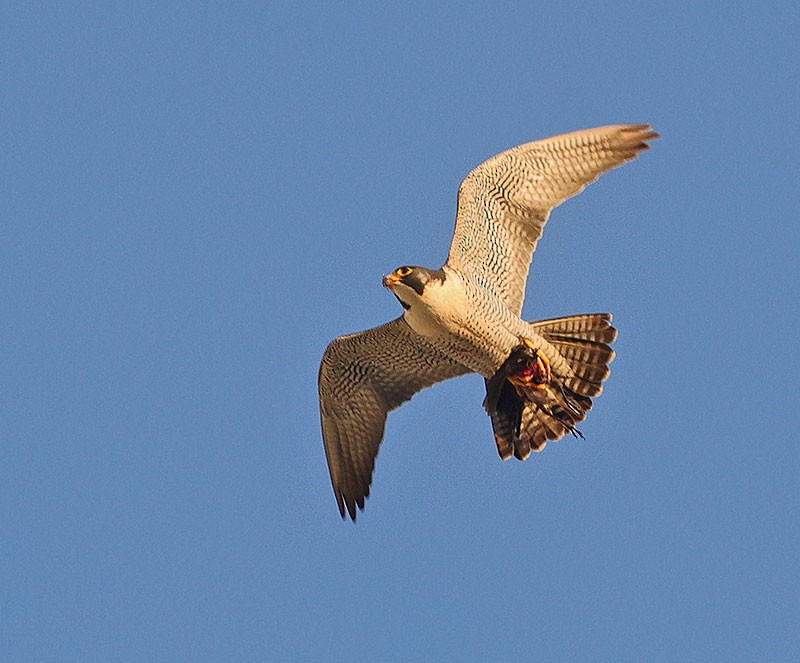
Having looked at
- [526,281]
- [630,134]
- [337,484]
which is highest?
[630,134]

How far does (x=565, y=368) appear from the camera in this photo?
17625mm

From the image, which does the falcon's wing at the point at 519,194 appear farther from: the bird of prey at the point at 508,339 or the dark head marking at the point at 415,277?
the dark head marking at the point at 415,277

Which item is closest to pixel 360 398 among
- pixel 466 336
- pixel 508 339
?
pixel 466 336

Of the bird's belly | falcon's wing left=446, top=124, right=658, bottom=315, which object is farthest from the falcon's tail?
falcon's wing left=446, top=124, right=658, bottom=315

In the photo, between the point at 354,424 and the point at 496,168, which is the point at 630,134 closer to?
the point at 496,168

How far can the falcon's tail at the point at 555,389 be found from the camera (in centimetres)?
1750

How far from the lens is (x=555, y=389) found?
1758 cm

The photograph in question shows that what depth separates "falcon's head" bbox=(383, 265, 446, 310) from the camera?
16.3 meters

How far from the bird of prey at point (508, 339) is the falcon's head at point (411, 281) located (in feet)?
1.58

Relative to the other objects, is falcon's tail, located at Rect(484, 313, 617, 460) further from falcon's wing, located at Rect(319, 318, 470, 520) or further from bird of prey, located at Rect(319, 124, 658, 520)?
falcon's wing, located at Rect(319, 318, 470, 520)

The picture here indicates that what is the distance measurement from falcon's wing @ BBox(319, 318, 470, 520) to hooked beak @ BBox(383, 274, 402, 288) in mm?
1689

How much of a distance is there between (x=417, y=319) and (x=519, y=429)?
6.41ft

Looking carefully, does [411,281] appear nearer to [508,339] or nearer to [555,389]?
[508,339]

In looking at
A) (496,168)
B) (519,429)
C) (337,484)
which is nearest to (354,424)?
(337,484)
